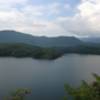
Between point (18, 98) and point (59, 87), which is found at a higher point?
point (18, 98)

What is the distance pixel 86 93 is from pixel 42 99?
35038mm

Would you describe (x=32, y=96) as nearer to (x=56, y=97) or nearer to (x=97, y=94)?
(x=56, y=97)

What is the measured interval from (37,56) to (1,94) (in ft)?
469

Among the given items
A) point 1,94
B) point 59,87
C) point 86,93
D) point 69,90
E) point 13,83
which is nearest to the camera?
point 86,93

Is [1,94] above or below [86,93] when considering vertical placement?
below

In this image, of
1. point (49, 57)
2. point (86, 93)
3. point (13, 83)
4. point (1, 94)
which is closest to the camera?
point (86, 93)

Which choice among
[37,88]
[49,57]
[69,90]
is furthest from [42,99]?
[49,57]

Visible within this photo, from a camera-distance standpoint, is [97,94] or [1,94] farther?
[1,94]

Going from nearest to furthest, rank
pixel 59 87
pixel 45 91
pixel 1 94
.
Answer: pixel 1 94 < pixel 45 91 < pixel 59 87

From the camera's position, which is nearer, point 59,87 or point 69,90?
point 69,90

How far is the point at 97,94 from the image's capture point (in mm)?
16891

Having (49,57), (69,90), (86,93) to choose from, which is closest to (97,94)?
(86,93)

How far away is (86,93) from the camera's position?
1670 centimetres

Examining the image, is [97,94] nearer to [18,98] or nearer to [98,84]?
[98,84]
